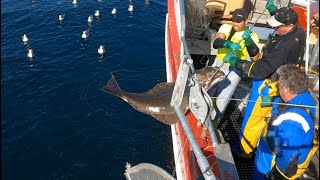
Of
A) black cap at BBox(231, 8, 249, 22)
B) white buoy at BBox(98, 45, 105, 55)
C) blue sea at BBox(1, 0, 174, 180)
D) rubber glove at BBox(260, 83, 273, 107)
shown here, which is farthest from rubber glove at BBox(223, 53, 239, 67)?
white buoy at BBox(98, 45, 105, 55)

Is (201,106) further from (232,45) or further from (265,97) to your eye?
(232,45)

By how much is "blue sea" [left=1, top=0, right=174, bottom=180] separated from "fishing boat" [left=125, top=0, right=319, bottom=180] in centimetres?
222

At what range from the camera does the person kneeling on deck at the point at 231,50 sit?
6.31 metres

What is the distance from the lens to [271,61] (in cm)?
541

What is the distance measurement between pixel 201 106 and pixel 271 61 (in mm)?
1826

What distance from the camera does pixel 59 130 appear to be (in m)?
10.0

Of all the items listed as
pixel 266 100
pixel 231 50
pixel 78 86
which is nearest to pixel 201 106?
pixel 266 100

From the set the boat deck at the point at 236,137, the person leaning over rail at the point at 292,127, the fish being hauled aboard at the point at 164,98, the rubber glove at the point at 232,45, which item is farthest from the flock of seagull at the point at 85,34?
the person leaning over rail at the point at 292,127

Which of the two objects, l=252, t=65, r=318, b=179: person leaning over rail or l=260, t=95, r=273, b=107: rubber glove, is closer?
l=252, t=65, r=318, b=179: person leaning over rail

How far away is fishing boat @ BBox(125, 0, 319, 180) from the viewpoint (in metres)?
4.14

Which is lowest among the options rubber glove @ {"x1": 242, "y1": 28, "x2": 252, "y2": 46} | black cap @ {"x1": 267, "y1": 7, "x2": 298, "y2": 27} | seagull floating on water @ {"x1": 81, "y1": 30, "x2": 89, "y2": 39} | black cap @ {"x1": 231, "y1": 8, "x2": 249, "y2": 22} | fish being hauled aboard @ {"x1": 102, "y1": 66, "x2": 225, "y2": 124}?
seagull floating on water @ {"x1": 81, "y1": 30, "x2": 89, "y2": 39}

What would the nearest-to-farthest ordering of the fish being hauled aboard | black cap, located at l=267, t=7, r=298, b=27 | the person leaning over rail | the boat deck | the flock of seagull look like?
the person leaning over rail < black cap, located at l=267, t=7, r=298, b=27 < the boat deck < the fish being hauled aboard < the flock of seagull

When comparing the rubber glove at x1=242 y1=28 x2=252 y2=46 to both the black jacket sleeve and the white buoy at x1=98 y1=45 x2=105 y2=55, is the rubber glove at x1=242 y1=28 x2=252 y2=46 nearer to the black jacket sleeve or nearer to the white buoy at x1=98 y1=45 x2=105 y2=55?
the black jacket sleeve

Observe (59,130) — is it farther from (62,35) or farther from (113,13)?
(113,13)
